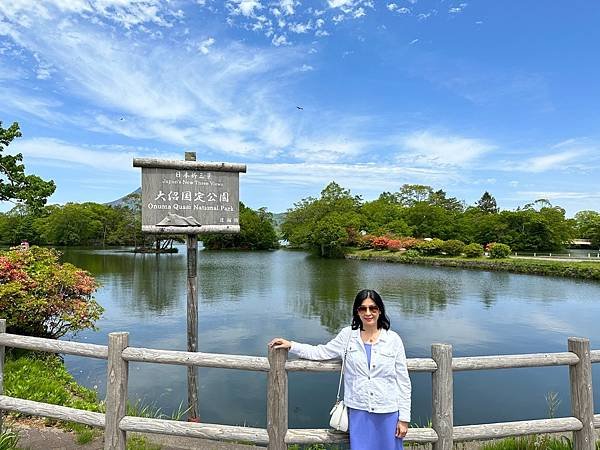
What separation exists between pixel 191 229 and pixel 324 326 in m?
7.90

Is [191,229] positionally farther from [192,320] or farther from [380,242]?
[380,242]

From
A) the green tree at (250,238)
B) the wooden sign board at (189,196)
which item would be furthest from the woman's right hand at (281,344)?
the green tree at (250,238)

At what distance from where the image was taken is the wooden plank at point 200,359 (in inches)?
104

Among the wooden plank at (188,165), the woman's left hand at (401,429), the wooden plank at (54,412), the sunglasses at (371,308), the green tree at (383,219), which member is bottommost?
the wooden plank at (54,412)

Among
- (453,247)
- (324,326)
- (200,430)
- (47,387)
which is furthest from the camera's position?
(453,247)

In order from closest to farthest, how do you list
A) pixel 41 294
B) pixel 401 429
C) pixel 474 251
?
pixel 401 429
pixel 41 294
pixel 474 251

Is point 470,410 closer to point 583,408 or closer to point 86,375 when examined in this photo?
point 583,408

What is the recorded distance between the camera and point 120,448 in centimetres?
273

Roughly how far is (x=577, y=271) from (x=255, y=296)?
19751mm

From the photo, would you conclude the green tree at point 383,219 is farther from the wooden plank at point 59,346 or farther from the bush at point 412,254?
the wooden plank at point 59,346

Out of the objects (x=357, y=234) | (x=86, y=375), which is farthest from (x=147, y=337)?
(x=357, y=234)

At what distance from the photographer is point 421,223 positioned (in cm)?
4794

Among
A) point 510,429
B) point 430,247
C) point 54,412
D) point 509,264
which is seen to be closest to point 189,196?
point 54,412

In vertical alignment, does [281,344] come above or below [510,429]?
above
